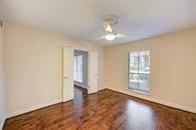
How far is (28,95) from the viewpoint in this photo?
3.43 meters

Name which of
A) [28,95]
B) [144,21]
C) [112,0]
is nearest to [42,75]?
[28,95]

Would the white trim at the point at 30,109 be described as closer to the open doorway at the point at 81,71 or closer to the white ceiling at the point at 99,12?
the white ceiling at the point at 99,12

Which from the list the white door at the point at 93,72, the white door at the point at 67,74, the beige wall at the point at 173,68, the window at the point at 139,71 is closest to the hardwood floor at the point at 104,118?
the beige wall at the point at 173,68

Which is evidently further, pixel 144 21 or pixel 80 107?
pixel 80 107

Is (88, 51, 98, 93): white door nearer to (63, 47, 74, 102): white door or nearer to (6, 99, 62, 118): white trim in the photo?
(63, 47, 74, 102): white door

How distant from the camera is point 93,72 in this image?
5883mm

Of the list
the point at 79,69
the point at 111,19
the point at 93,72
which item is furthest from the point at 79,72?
the point at 111,19

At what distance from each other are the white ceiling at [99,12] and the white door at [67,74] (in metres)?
1.35

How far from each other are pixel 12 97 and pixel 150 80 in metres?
4.28

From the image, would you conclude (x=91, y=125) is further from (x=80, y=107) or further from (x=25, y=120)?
(x=25, y=120)

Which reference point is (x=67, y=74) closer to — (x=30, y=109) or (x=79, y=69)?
(x=30, y=109)

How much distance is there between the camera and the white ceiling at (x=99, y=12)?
7.15ft

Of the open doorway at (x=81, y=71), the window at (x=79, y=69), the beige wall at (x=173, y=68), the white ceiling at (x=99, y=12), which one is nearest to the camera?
the white ceiling at (x=99, y=12)

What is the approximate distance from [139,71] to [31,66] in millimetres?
3883
